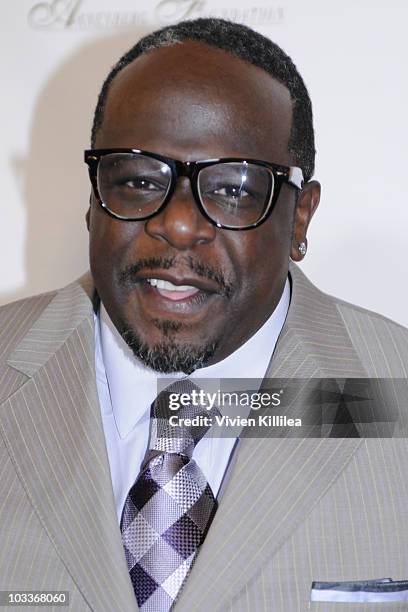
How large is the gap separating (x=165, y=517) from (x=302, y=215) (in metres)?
0.44

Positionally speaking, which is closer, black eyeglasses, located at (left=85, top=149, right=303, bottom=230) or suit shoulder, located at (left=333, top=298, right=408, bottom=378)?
black eyeglasses, located at (left=85, top=149, right=303, bottom=230)

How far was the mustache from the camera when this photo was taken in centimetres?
115

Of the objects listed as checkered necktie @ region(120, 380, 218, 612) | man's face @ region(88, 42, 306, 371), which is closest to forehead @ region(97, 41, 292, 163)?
man's face @ region(88, 42, 306, 371)

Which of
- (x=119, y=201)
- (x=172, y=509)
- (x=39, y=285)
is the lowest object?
(x=172, y=509)

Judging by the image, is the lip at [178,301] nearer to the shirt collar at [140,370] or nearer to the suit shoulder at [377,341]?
the shirt collar at [140,370]

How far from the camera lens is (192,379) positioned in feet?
4.20

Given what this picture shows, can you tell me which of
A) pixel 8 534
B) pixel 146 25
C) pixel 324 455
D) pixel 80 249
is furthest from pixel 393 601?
pixel 146 25

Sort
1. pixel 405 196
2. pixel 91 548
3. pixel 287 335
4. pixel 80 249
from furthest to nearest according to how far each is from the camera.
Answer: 1. pixel 80 249
2. pixel 405 196
3. pixel 287 335
4. pixel 91 548

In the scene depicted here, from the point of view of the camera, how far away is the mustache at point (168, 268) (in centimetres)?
115

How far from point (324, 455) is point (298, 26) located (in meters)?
0.73

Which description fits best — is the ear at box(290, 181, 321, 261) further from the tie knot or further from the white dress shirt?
the tie knot

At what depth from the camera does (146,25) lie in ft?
5.38

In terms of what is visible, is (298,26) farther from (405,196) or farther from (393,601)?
(393,601)

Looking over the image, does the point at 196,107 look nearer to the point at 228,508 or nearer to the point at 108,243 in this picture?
the point at 108,243
